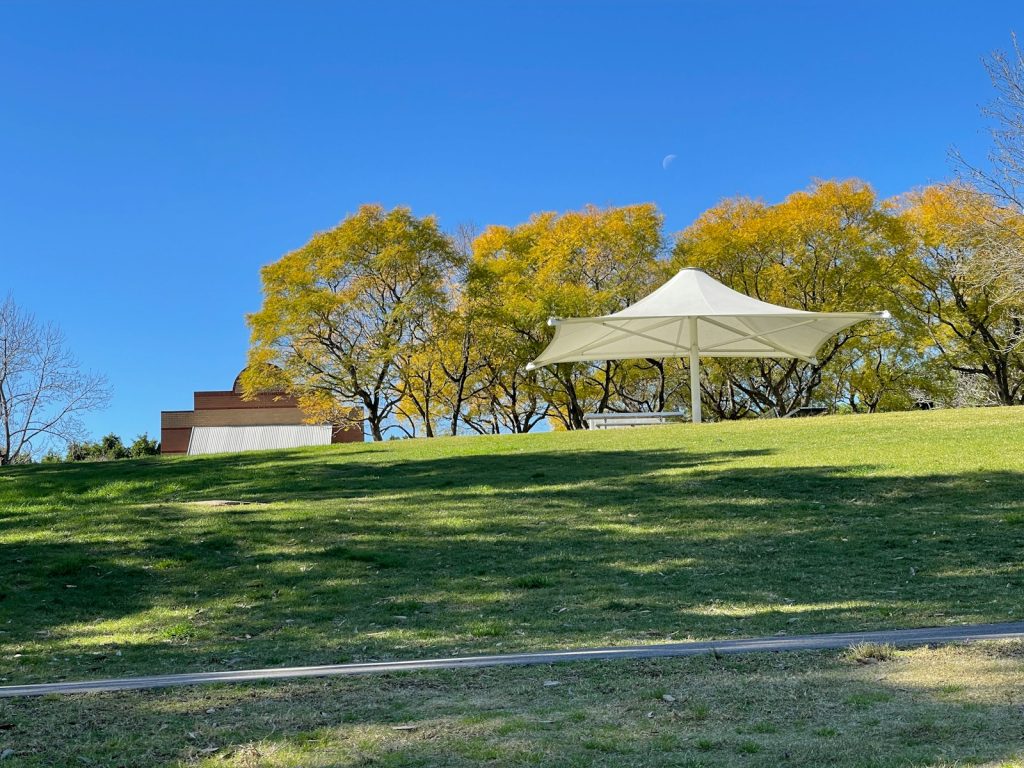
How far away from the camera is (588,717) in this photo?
443 centimetres

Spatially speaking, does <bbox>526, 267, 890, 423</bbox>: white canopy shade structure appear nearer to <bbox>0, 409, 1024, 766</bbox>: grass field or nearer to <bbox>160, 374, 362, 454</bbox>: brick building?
<bbox>0, 409, 1024, 766</bbox>: grass field

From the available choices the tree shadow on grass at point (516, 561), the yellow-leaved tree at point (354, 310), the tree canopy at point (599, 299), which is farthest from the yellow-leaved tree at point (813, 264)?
the tree shadow on grass at point (516, 561)

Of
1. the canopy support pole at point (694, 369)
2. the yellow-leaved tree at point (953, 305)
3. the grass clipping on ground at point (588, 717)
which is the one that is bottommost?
the grass clipping on ground at point (588, 717)

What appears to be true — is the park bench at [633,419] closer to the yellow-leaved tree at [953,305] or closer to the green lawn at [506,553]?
the green lawn at [506,553]

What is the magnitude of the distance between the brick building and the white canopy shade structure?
1082 inches

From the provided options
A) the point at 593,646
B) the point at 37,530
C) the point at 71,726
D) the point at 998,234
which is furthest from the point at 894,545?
the point at 998,234

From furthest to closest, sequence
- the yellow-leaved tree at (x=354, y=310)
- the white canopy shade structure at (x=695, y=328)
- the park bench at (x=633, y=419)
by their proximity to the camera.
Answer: the yellow-leaved tree at (x=354, y=310) < the park bench at (x=633, y=419) < the white canopy shade structure at (x=695, y=328)

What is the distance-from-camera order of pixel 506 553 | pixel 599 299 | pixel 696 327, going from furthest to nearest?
1. pixel 599 299
2. pixel 696 327
3. pixel 506 553

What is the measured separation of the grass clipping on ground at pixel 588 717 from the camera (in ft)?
12.9

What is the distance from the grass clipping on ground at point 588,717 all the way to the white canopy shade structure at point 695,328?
17346mm

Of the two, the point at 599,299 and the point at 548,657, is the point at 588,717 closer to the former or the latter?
the point at 548,657

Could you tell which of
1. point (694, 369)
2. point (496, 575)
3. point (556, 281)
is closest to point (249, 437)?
point (556, 281)

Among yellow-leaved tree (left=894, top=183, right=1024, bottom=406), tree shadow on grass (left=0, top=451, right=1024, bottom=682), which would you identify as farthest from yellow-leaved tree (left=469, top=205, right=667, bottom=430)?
tree shadow on grass (left=0, top=451, right=1024, bottom=682)

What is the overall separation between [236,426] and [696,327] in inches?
1465
